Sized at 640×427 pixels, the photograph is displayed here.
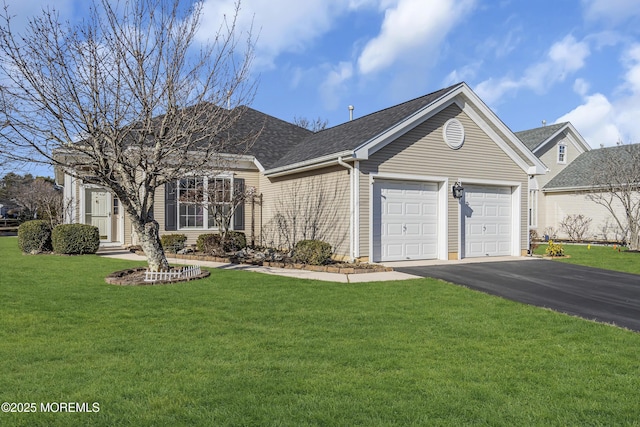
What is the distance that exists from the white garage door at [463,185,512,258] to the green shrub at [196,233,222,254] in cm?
762

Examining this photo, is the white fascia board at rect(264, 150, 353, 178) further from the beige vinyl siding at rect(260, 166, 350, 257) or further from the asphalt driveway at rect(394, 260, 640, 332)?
the asphalt driveway at rect(394, 260, 640, 332)

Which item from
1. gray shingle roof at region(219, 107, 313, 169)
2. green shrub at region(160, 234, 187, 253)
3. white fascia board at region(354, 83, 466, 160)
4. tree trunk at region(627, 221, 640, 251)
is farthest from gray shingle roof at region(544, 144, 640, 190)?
green shrub at region(160, 234, 187, 253)

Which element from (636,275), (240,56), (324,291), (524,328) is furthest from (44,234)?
(636,275)

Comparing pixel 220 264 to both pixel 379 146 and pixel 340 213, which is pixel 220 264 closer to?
pixel 340 213

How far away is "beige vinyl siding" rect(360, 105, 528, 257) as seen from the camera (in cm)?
1210

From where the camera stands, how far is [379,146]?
12.0 m

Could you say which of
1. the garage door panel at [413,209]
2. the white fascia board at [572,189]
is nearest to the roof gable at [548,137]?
the white fascia board at [572,189]

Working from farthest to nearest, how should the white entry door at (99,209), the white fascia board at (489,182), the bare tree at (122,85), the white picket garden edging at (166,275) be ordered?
the white entry door at (99,209), the white fascia board at (489,182), the white picket garden edging at (166,275), the bare tree at (122,85)

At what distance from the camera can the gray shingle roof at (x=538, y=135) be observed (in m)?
26.1

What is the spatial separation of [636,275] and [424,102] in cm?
695

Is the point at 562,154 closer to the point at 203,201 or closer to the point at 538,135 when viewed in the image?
the point at 538,135

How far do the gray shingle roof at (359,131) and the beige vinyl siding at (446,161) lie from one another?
1.75 ft

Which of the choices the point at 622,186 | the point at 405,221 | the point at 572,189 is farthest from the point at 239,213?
the point at 572,189

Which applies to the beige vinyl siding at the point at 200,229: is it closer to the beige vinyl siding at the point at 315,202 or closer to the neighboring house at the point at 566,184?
the beige vinyl siding at the point at 315,202
